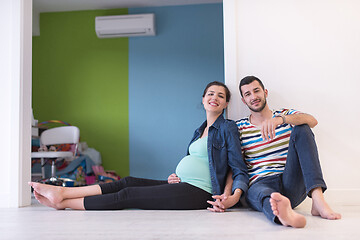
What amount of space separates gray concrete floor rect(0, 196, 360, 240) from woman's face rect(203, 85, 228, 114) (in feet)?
2.26

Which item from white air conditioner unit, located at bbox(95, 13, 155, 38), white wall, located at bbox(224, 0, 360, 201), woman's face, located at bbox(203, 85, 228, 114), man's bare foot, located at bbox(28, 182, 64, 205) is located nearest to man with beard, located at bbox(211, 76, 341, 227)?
woman's face, located at bbox(203, 85, 228, 114)

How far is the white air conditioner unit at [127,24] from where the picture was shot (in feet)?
17.5

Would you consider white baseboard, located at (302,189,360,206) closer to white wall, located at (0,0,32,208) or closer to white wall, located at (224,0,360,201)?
white wall, located at (224,0,360,201)

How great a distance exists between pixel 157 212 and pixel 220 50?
11.9ft

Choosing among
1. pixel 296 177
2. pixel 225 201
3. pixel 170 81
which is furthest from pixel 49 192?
pixel 170 81

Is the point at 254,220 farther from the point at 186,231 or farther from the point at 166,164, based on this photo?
the point at 166,164

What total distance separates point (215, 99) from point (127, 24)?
319 cm

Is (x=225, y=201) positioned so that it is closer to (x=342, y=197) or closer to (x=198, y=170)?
(x=198, y=170)

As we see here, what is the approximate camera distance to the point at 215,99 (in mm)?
2570

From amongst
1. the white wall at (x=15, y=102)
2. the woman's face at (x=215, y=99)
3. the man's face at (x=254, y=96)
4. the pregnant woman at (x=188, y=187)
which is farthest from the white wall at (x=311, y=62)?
the white wall at (x=15, y=102)

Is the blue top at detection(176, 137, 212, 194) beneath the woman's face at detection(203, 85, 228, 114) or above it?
beneath

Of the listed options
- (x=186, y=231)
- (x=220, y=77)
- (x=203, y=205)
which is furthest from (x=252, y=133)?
(x=220, y=77)

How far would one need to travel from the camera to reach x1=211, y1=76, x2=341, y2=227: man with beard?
189 cm

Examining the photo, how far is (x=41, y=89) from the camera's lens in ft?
18.9
